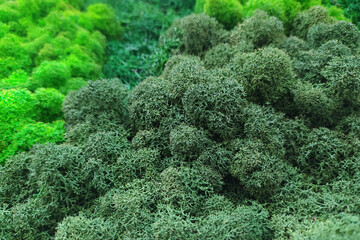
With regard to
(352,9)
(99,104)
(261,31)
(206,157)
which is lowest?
(99,104)

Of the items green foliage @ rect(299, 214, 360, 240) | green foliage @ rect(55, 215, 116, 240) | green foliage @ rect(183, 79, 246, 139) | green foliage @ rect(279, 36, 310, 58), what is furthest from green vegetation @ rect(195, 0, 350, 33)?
green foliage @ rect(55, 215, 116, 240)

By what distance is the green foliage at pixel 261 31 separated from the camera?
12.7 ft

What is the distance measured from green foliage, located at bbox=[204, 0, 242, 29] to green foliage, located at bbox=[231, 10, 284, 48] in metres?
0.85

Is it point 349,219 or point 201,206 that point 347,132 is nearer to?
point 349,219

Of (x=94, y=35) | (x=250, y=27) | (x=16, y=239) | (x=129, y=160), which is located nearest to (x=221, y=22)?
(x=250, y=27)

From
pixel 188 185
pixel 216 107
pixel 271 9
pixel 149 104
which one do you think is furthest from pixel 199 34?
pixel 188 185

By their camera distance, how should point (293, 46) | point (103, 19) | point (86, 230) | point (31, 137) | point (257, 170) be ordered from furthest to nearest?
point (103, 19) → point (293, 46) → point (31, 137) → point (257, 170) → point (86, 230)

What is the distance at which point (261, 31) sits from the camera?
3.88 m

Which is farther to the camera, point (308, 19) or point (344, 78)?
point (308, 19)

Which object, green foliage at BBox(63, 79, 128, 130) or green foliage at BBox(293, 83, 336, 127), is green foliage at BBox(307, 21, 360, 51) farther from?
green foliage at BBox(63, 79, 128, 130)

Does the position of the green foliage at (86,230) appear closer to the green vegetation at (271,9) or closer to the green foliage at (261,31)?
the green foliage at (261,31)

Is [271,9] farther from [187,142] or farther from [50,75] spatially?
[50,75]

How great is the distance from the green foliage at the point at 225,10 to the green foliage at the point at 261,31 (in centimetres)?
85

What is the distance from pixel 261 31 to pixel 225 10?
120cm
